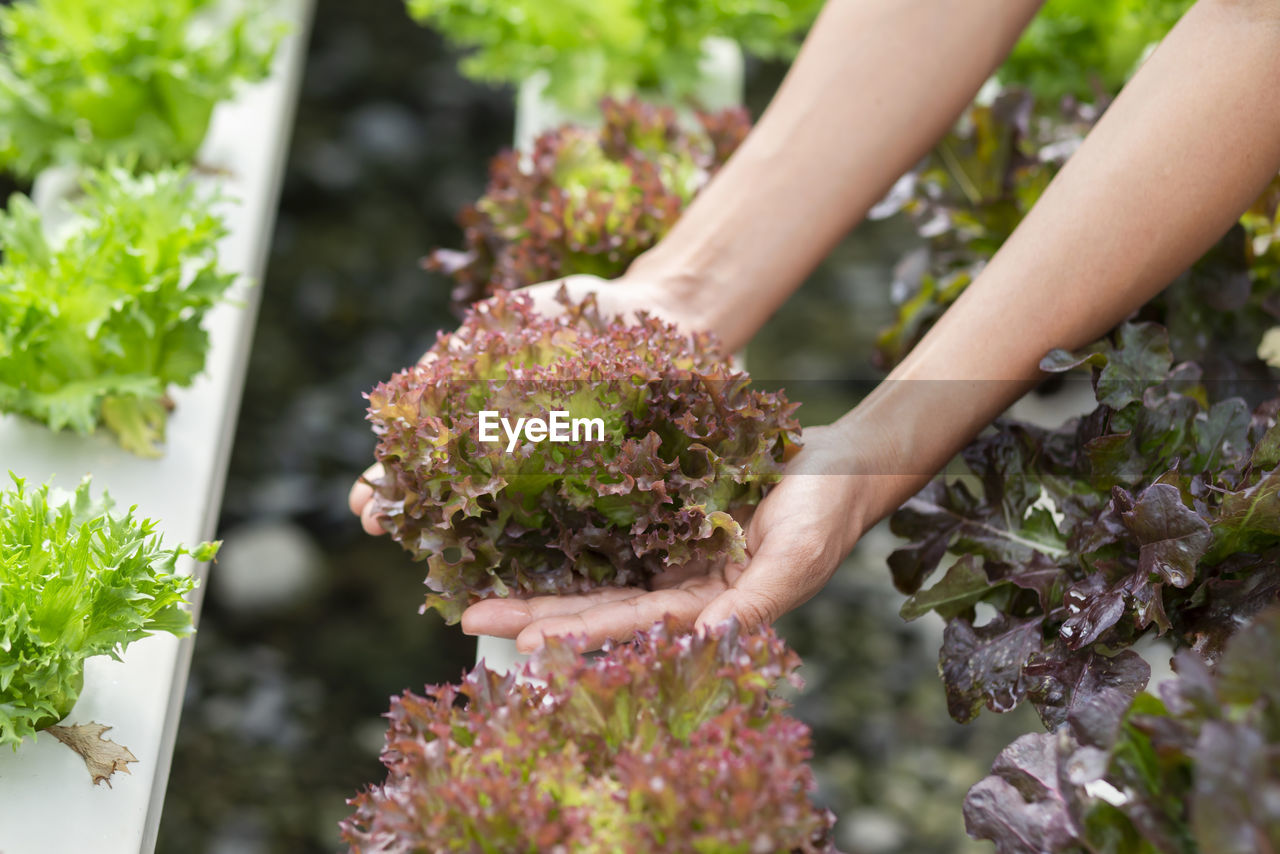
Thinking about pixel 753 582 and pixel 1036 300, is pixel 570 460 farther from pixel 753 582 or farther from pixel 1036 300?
pixel 1036 300

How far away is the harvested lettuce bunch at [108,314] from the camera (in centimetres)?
172

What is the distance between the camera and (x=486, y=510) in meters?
1.52

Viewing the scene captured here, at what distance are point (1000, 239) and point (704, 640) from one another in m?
1.20

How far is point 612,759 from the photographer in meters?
1.16

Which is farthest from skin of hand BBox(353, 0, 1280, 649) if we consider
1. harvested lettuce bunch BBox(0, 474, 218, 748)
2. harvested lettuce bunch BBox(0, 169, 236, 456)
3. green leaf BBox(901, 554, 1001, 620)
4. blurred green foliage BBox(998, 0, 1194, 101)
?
blurred green foliage BBox(998, 0, 1194, 101)

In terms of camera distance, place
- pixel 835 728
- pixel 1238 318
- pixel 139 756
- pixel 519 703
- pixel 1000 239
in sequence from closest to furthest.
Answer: pixel 519 703 → pixel 139 756 → pixel 1238 318 → pixel 1000 239 → pixel 835 728

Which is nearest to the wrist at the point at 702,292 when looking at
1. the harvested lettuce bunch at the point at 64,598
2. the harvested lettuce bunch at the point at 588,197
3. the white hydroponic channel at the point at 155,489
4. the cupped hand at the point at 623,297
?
the cupped hand at the point at 623,297

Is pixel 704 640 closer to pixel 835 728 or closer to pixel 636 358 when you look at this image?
pixel 636 358

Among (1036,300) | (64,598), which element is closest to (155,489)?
(64,598)

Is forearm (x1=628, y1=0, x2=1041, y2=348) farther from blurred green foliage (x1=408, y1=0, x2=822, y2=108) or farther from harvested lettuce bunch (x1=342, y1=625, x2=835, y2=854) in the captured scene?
harvested lettuce bunch (x1=342, y1=625, x2=835, y2=854)

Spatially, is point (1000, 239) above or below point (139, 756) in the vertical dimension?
above

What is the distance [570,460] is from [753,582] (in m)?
0.28

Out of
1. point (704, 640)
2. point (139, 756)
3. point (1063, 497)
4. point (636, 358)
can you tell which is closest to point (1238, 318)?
point (1063, 497)

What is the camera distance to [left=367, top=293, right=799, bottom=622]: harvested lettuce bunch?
1.44 metres
